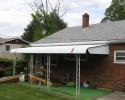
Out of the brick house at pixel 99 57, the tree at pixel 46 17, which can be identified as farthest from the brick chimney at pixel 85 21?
the tree at pixel 46 17

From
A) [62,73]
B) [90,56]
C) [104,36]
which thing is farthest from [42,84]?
[104,36]

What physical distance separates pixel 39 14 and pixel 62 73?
70.7 feet

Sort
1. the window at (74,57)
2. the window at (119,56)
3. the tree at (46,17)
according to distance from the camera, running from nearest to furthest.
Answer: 1. the window at (119,56)
2. the window at (74,57)
3. the tree at (46,17)

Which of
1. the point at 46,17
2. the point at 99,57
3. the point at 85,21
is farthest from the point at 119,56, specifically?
the point at 46,17

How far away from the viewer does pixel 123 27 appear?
14617mm

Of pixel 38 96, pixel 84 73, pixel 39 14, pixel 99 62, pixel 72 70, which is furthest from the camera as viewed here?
pixel 39 14

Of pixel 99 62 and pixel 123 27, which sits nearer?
pixel 99 62

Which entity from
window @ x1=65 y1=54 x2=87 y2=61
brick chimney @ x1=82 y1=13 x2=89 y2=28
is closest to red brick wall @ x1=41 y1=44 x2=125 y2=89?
window @ x1=65 y1=54 x2=87 y2=61

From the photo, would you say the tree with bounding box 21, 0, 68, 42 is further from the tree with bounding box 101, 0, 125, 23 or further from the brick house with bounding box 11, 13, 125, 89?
the brick house with bounding box 11, 13, 125, 89

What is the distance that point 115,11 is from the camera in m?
36.7

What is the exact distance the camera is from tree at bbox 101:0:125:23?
117 ft

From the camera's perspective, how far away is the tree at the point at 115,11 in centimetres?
3567

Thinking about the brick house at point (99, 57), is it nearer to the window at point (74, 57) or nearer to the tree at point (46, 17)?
the window at point (74, 57)

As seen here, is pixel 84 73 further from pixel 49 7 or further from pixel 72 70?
pixel 49 7
